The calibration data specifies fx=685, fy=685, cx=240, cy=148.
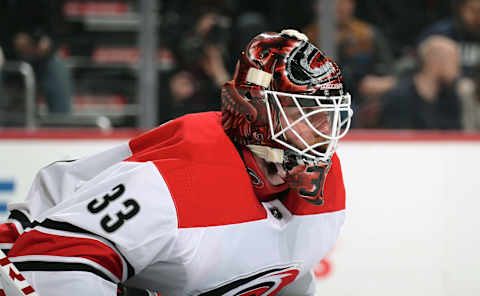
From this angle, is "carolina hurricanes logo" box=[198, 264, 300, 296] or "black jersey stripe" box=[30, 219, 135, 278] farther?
"carolina hurricanes logo" box=[198, 264, 300, 296]

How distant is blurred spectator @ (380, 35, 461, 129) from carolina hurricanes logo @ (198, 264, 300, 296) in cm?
229

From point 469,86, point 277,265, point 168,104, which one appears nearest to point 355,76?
point 469,86

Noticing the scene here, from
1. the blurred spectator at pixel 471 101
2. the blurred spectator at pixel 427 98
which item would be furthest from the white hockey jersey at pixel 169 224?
the blurred spectator at pixel 471 101

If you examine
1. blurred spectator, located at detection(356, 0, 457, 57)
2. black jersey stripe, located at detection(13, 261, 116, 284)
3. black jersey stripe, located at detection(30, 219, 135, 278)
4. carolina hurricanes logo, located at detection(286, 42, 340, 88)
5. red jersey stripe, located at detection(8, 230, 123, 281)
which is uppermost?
carolina hurricanes logo, located at detection(286, 42, 340, 88)

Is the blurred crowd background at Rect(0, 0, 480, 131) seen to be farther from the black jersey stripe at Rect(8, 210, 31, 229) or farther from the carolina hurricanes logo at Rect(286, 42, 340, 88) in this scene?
the carolina hurricanes logo at Rect(286, 42, 340, 88)

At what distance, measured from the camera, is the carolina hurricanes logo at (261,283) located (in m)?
1.51

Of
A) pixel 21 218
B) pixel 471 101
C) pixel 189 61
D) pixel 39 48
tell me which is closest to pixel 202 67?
pixel 189 61

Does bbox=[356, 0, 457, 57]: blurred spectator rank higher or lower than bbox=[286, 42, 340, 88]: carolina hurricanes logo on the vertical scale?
lower

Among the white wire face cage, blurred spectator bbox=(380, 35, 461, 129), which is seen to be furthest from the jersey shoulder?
blurred spectator bbox=(380, 35, 461, 129)

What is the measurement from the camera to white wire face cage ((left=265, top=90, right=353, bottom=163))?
57.3 inches

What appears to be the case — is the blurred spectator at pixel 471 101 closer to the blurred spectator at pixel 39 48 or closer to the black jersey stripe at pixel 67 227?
the blurred spectator at pixel 39 48

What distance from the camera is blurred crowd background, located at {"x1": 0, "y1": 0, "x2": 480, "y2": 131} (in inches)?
144

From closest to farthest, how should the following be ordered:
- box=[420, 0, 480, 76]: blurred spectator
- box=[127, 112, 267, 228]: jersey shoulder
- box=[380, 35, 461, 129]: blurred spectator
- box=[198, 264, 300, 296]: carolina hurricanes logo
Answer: box=[127, 112, 267, 228]: jersey shoulder, box=[198, 264, 300, 296]: carolina hurricanes logo, box=[380, 35, 461, 129]: blurred spectator, box=[420, 0, 480, 76]: blurred spectator

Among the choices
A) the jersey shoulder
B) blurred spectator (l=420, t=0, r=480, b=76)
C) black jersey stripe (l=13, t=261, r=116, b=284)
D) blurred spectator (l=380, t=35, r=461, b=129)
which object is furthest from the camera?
blurred spectator (l=420, t=0, r=480, b=76)
